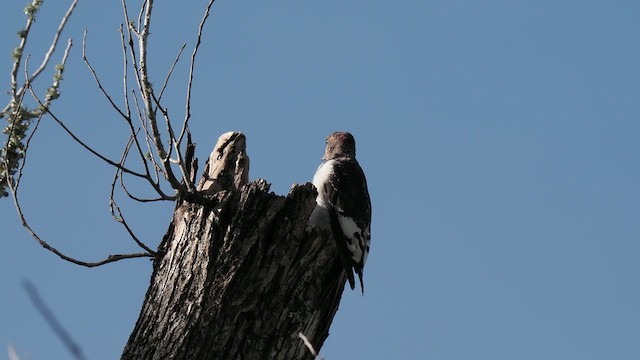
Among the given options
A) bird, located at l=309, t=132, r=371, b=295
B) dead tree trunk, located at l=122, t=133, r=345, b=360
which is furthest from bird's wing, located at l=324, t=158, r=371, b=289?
dead tree trunk, located at l=122, t=133, r=345, b=360

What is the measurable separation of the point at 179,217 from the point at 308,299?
2.55 feet

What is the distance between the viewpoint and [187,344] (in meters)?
4.05

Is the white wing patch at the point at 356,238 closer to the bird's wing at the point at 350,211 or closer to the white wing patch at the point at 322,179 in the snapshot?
the bird's wing at the point at 350,211

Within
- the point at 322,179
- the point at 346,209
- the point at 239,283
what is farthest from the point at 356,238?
the point at 239,283

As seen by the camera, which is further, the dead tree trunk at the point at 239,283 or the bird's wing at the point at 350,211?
the bird's wing at the point at 350,211

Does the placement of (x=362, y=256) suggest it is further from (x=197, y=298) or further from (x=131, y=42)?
(x=131, y=42)

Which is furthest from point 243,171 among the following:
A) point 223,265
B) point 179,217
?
point 223,265

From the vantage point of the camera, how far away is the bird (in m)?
4.92

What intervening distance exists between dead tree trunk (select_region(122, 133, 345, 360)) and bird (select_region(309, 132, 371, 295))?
358 mm

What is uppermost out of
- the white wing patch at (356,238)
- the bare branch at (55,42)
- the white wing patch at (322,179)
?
the white wing patch at (322,179)

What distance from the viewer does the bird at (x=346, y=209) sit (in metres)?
4.92

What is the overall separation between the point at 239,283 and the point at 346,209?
159cm

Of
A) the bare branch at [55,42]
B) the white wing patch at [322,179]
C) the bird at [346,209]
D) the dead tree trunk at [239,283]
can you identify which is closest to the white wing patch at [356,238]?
the bird at [346,209]

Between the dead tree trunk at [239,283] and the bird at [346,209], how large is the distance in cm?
36
